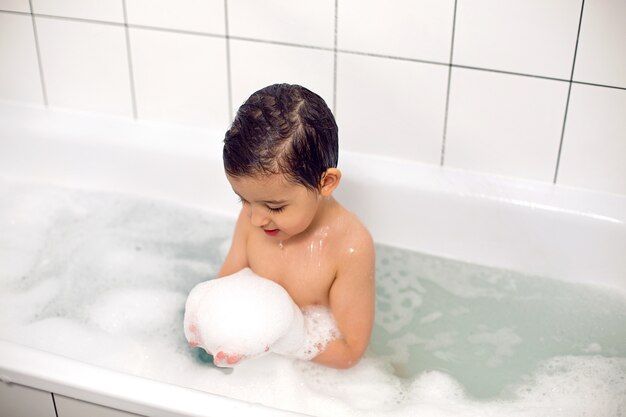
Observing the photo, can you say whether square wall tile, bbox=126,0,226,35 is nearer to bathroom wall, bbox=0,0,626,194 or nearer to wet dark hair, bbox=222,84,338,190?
bathroom wall, bbox=0,0,626,194

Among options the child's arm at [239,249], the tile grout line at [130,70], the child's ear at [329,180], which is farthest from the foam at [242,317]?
the tile grout line at [130,70]

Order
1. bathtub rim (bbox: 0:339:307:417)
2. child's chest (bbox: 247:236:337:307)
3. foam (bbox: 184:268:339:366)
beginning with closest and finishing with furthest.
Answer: bathtub rim (bbox: 0:339:307:417) → foam (bbox: 184:268:339:366) → child's chest (bbox: 247:236:337:307)

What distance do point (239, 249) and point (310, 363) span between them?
25 centimetres

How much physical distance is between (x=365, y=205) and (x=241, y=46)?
448 mm

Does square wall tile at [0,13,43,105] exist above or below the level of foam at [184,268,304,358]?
above

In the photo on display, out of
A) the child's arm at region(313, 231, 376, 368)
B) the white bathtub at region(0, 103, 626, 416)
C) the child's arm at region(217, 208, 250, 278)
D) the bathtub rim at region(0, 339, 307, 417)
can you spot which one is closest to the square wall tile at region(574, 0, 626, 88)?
the white bathtub at region(0, 103, 626, 416)

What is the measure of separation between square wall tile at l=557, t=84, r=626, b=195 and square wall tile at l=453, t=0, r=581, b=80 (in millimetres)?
74

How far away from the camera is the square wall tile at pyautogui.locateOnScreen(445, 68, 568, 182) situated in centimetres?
164

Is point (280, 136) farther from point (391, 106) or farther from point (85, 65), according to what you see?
point (85, 65)

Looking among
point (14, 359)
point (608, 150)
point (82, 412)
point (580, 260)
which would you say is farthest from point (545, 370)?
point (14, 359)

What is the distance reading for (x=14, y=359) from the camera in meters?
1.29

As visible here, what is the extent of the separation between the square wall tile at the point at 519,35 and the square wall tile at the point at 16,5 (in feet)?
3.38

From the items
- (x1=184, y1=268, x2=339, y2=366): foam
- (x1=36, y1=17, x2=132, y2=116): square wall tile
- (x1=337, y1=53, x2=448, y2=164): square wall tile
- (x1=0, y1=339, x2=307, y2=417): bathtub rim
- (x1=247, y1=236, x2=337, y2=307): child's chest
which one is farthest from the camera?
(x1=36, y1=17, x2=132, y2=116): square wall tile

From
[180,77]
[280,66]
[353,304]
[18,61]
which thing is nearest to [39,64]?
[18,61]
